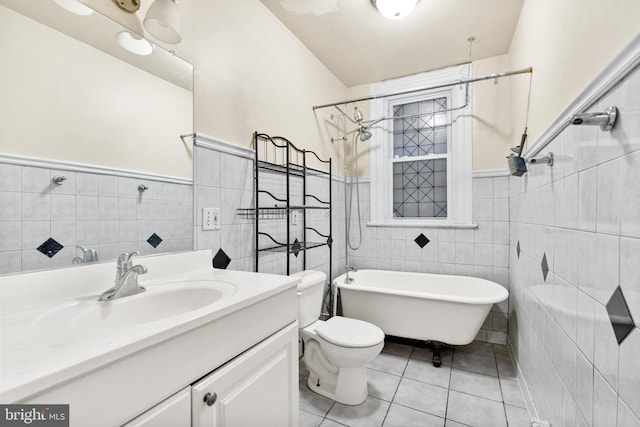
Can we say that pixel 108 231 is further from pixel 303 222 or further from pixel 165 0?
pixel 303 222

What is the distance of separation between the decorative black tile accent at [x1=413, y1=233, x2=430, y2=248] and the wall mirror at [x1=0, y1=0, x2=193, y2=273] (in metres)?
2.15

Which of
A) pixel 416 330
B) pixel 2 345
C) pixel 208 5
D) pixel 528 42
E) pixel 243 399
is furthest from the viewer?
pixel 416 330

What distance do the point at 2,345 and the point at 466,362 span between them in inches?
100

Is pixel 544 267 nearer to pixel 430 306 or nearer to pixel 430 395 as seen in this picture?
pixel 430 306

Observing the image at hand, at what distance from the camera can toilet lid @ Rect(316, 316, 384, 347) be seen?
165 cm

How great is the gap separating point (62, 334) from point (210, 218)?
0.86 m

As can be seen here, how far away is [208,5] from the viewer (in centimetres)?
150

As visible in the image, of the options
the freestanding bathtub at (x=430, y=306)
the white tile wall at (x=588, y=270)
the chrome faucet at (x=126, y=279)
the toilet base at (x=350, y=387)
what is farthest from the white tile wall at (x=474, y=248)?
the chrome faucet at (x=126, y=279)

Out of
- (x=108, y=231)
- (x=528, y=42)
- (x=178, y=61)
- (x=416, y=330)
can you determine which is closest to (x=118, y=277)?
(x=108, y=231)

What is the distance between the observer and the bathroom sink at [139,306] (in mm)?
801

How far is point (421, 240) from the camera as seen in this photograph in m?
2.82

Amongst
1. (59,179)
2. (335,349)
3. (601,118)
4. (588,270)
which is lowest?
(335,349)

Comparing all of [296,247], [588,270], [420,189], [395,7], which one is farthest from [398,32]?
[588,270]

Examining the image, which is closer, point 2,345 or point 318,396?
point 2,345
